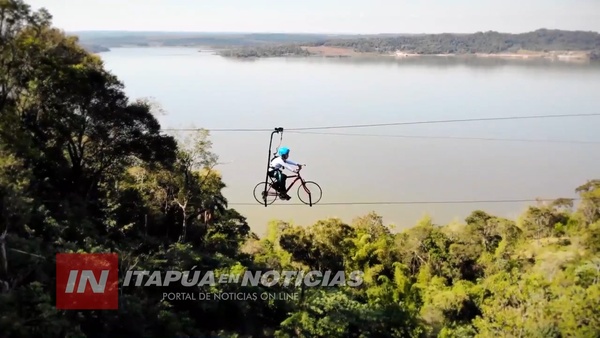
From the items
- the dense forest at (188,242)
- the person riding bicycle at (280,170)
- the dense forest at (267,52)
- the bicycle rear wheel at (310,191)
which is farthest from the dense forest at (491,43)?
the person riding bicycle at (280,170)

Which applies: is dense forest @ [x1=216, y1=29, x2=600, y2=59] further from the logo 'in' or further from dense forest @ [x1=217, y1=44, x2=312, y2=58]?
the logo 'in'

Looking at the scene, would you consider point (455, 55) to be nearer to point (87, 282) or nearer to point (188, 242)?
point (188, 242)

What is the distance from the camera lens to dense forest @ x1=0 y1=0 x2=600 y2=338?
23.6 ft

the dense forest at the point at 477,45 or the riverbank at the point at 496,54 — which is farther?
the dense forest at the point at 477,45

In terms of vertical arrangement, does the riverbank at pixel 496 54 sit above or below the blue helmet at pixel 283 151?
above

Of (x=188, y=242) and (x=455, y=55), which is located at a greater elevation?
(x=455, y=55)

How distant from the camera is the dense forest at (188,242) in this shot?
23.6 feet

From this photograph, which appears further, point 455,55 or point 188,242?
point 455,55

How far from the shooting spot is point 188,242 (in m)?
11.7

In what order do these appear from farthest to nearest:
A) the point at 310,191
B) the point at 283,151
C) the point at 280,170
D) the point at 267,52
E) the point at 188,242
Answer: the point at 267,52 < the point at 188,242 < the point at 310,191 < the point at 280,170 < the point at 283,151

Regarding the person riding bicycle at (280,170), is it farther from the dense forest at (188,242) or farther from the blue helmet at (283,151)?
the dense forest at (188,242)

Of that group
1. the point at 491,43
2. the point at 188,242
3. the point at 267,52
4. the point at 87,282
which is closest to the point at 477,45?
the point at 491,43

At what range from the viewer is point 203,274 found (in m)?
8.87

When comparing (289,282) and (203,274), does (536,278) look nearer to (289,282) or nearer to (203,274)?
(289,282)
